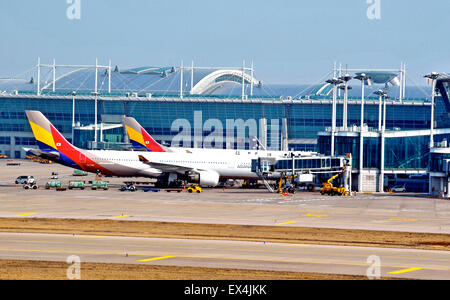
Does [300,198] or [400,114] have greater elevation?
[400,114]

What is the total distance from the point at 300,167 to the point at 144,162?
21.7 metres

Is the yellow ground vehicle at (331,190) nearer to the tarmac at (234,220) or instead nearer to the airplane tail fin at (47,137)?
the tarmac at (234,220)

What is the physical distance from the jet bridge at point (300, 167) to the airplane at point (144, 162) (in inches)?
106

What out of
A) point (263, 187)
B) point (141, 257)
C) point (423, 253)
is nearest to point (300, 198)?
point (263, 187)

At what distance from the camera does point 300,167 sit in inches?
4082

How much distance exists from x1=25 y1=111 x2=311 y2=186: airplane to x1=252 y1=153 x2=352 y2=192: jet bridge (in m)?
2.69

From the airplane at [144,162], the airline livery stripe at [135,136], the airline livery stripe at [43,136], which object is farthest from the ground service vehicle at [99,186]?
the airline livery stripe at [135,136]

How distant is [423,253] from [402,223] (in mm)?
17629

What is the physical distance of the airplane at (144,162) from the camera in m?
102

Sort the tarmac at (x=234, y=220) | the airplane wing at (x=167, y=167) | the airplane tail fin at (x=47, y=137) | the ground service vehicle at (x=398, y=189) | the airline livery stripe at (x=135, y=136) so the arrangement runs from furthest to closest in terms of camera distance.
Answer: the airline livery stripe at (x=135, y=136)
the ground service vehicle at (x=398, y=189)
the airplane tail fin at (x=47, y=137)
the airplane wing at (x=167, y=167)
the tarmac at (x=234, y=220)
